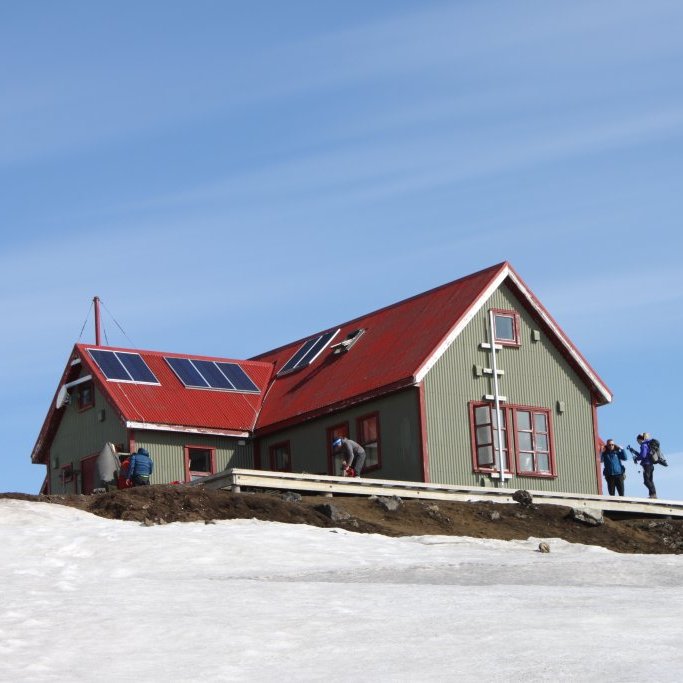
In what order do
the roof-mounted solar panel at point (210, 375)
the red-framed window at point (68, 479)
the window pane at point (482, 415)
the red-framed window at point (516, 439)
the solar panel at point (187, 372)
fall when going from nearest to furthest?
the red-framed window at point (516, 439) → the window pane at point (482, 415) → the solar panel at point (187, 372) → the red-framed window at point (68, 479) → the roof-mounted solar panel at point (210, 375)

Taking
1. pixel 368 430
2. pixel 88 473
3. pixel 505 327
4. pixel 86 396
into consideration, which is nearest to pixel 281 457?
pixel 368 430

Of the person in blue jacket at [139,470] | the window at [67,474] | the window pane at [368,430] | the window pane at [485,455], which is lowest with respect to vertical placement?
the person in blue jacket at [139,470]

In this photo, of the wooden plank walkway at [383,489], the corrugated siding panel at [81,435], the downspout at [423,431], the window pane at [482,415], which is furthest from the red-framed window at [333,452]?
the wooden plank walkway at [383,489]

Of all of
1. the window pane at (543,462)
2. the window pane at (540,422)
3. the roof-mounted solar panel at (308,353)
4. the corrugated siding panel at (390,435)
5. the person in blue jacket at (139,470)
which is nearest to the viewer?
the person in blue jacket at (139,470)

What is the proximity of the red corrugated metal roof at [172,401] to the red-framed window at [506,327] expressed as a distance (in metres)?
7.98

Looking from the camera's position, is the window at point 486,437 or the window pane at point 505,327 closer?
the window at point 486,437

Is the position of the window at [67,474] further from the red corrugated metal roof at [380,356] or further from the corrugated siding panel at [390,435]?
the corrugated siding panel at [390,435]

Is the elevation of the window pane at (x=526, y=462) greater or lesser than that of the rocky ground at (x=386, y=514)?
greater

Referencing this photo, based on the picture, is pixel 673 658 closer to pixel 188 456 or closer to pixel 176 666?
pixel 176 666

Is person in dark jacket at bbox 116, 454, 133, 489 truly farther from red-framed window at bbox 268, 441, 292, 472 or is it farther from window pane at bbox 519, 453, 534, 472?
window pane at bbox 519, 453, 534, 472

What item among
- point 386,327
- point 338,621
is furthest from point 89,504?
point 386,327

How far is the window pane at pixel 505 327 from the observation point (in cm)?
4153

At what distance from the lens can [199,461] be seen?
142 feet

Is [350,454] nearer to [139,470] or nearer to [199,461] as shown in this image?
[139,470]
